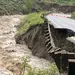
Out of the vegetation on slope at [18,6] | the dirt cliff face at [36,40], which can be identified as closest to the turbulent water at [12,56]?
the dirt cliff face at [36,40]

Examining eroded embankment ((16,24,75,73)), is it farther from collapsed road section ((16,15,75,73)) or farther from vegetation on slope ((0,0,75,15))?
vegetation on slope ((0,0,75,15))

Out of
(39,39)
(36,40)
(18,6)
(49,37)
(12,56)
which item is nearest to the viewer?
(49,37)

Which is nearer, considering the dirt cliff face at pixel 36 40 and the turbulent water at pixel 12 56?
the turbulent water at pixel 12 56

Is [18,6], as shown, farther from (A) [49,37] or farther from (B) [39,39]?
(A) [49,37]

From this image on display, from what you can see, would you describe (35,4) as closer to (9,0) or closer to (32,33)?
(9,0)

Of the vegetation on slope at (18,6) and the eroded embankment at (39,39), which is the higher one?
the eroded embankment at (39,39)

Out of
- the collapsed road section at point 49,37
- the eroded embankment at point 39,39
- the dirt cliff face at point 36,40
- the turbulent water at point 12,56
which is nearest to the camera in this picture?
the collapsed road section at point 49,37

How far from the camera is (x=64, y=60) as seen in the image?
736 centimetres

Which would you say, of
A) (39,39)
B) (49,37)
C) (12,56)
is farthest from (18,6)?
(49,37)

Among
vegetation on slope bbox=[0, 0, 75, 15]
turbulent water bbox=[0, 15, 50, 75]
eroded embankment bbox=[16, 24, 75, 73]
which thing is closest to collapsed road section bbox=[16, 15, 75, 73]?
eroded embankment bbox=[16, 24, 75, 73]

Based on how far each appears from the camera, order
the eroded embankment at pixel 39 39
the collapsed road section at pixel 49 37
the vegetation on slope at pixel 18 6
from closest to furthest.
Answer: the collapsed road section at pixel 49 37 → the eroded embankment at pixel 39 39 → the vegetation on slope at pixel 18 6

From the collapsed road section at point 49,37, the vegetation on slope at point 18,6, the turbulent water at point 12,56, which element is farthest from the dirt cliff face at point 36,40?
the vegetation on slope at point 18,6

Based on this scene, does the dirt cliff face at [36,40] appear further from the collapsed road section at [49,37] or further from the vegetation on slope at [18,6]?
the vegetation on slope at [18,6]

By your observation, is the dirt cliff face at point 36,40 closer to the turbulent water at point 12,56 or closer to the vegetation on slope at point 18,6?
the turbulent water at point 12,56
